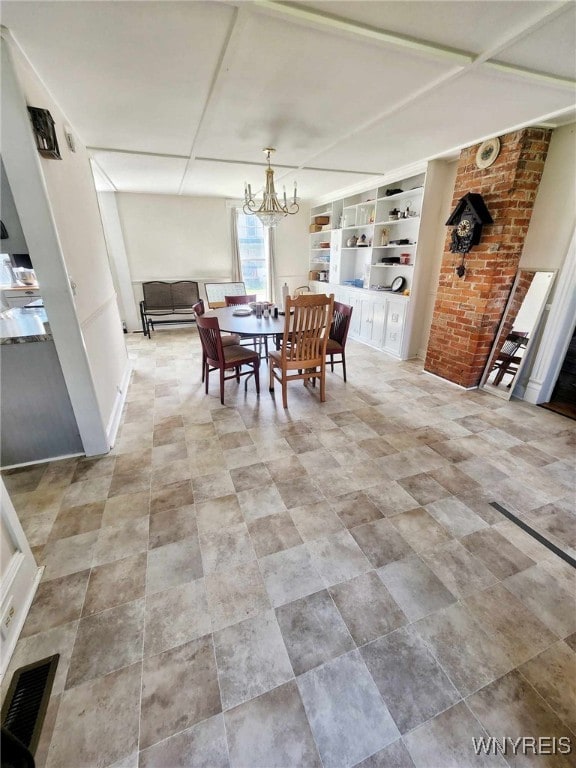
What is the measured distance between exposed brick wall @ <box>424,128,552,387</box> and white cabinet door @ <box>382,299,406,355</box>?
54cm

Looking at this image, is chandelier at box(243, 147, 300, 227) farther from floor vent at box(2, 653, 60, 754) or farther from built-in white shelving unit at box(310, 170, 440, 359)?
floor vent at box(2, 653, 60, 754)

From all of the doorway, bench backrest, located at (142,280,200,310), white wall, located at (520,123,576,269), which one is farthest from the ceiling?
bench backrest, located at (142,280,200,310)

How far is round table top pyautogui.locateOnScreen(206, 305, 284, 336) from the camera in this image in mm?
2947

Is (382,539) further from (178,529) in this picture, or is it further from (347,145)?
(347,145)

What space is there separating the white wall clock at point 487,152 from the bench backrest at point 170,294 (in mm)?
4547

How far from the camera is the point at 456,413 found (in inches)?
115

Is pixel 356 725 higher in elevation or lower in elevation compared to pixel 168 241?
lower

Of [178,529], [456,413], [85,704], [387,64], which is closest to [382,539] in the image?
[178,529]

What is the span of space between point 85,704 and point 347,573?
1063mm

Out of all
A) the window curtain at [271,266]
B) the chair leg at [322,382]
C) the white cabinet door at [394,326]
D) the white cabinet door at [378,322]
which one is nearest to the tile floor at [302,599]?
the chair leg at [322,382]

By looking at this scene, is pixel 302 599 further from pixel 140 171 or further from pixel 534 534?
pixel 140 171

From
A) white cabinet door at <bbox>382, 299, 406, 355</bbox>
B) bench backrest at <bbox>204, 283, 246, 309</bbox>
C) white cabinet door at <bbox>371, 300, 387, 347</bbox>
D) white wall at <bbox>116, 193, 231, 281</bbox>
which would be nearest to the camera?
white cabinet door at <bbox>382, 299, 406, 355</bbox>

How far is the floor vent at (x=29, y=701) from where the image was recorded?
0.97 meters

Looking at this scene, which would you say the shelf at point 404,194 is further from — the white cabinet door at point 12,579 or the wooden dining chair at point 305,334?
the white cabinet door at point 12,579
